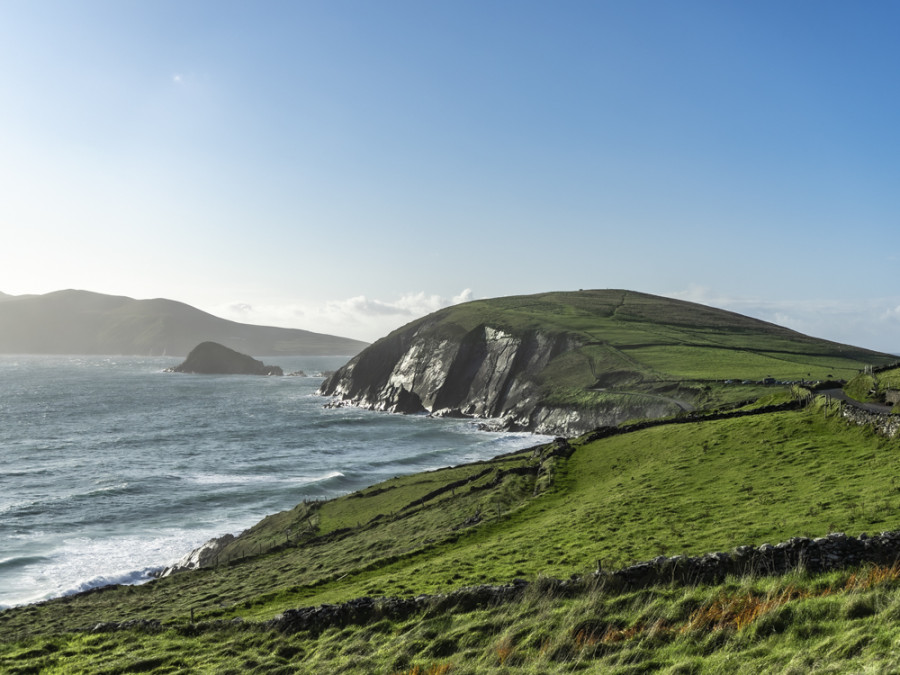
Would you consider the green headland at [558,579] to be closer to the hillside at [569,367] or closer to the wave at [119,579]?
the wave at [119,579]

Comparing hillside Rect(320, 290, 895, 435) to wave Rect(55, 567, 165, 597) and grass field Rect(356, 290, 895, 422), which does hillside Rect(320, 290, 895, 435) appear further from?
wave Rect(55, 567, 165, 597)

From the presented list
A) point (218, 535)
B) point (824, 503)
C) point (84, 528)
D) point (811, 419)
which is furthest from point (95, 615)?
point (811, 419)

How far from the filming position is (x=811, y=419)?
141 ft

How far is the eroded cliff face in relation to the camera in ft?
440

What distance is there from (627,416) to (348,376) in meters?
104

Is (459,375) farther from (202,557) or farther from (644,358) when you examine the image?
(202,557)

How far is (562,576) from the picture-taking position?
2055 cm

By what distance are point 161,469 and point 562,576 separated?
81.3 m

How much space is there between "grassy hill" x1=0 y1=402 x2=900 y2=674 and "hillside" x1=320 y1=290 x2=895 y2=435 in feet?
190

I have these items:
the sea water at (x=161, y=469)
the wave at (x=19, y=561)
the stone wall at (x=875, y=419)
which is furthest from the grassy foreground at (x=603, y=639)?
the wave at (x=19, y=561)

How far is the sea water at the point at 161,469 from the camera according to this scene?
52.3 m

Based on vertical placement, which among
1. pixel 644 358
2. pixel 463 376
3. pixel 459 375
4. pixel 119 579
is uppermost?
pixel 644 358

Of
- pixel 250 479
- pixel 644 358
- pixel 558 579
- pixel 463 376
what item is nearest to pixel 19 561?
pixel 250 479

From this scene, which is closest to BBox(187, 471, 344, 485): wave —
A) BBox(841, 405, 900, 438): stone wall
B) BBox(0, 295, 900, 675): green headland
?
BBox(0, 295, 900, 675): green headland
